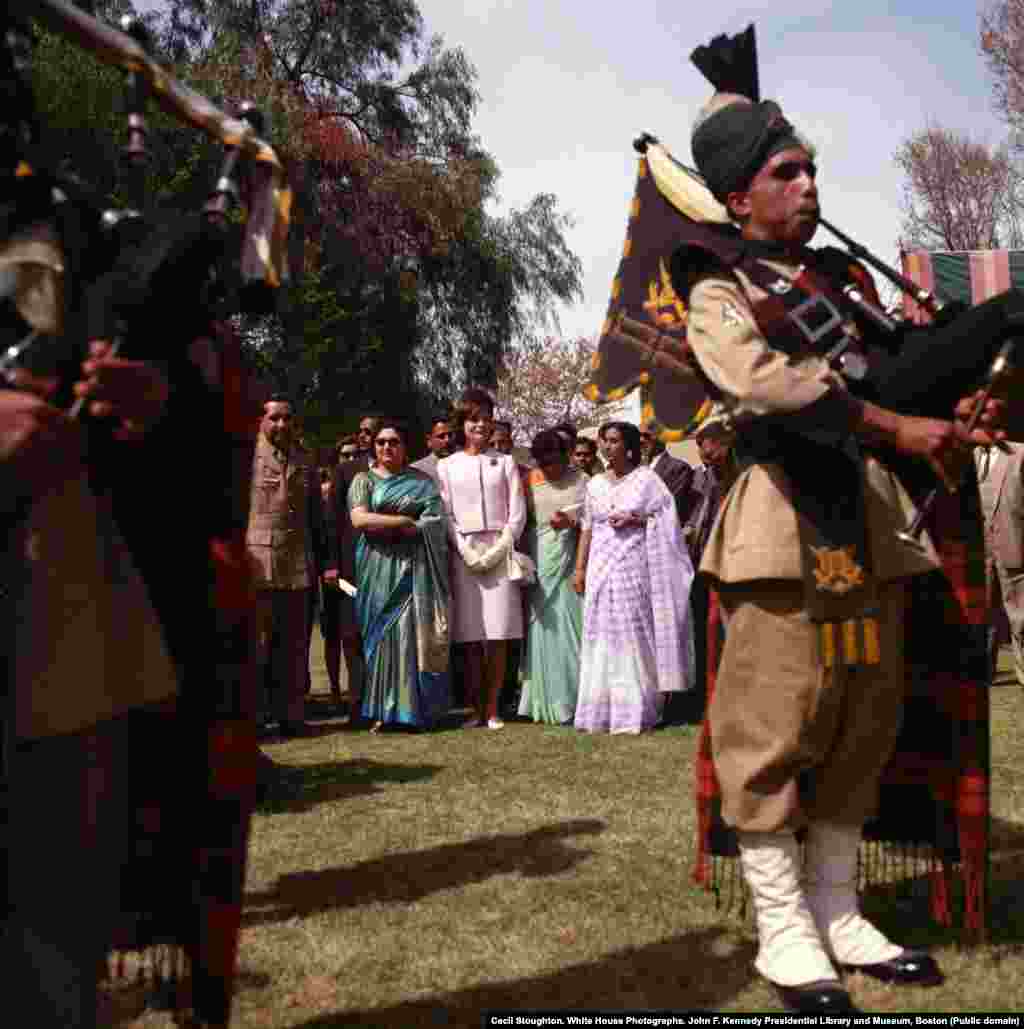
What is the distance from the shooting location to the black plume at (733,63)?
344cm

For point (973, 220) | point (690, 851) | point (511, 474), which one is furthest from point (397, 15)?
point (690, 851)

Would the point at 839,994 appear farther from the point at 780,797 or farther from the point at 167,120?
the point at 167,120

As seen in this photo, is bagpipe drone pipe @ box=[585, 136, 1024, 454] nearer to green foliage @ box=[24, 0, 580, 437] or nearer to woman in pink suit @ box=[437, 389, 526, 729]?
woman in pink suit @ box=[437, 389, 526, 729]

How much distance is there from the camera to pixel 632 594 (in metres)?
7.96

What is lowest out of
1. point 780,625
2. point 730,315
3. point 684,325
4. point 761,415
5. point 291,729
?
point 291,729

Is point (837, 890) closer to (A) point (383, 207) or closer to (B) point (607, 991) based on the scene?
(B) point (607, 991)

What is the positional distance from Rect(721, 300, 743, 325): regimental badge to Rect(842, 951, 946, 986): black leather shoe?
5.24 ft

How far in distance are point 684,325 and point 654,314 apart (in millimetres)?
484

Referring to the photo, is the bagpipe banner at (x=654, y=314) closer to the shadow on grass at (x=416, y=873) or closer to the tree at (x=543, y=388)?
the shadow on grass at (x=416, y=873)

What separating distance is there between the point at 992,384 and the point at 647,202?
82.7 inches

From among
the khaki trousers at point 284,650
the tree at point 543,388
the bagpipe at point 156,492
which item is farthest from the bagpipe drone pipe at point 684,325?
the tree at point 543,388

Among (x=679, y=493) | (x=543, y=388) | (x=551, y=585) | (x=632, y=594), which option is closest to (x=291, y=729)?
(x=551, y=585)

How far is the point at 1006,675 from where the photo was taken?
10086 millimetres

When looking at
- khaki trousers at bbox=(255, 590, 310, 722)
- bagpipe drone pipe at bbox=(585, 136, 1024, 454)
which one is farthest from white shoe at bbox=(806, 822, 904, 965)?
khaki trousers at bbox=(255, 590, 310, 722)
